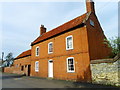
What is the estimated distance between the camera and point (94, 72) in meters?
11.4

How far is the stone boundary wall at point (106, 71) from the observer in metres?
9.77

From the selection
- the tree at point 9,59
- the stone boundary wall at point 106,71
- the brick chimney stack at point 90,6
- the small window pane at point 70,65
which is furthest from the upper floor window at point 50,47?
the tree at point 9,59

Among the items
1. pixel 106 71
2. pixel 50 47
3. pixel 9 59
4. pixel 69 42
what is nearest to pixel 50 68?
pixel 50 47

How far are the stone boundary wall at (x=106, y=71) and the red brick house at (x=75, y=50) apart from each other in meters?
0.73

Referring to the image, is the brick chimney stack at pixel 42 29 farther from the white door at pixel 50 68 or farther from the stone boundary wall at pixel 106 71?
the stone boundary wall at pixel 106 71

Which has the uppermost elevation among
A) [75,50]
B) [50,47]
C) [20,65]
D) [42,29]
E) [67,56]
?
[42,29]

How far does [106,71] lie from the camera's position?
1048cm

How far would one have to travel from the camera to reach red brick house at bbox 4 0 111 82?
12.7 m

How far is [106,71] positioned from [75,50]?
4512mm

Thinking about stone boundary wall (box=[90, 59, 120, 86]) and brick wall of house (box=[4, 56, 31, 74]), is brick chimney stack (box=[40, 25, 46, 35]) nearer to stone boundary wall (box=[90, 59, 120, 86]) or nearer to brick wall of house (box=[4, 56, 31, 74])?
brick wall of house (box=[4, 56, 31, 74])

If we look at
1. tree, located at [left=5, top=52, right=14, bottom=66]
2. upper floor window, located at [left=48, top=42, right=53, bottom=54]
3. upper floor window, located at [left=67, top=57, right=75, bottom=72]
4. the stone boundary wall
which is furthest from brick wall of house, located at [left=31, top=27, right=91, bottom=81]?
tree, located at [left=5, top=52, right=14, bottom=66]

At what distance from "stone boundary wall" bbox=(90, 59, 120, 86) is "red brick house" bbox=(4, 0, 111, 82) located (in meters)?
0.73

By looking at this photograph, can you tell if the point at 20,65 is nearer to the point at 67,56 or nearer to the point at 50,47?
the point at 50,47

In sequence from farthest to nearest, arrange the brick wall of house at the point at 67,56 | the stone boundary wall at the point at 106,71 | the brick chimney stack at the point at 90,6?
1. the brick chimney stack at the point at 90,6
2. the brick wall of house at the point at 67,56
3. the stone boundary wall at the point at 106,71
